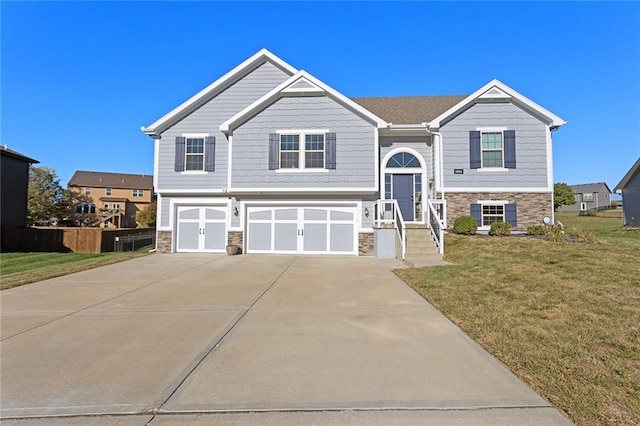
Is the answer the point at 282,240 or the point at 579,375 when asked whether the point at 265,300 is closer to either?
A: the point at 579,375

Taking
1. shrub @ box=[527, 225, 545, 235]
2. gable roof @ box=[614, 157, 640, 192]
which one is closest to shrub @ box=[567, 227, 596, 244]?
shrub @ box=[527, 225, 545, 235]

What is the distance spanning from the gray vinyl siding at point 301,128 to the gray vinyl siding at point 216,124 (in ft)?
4.77

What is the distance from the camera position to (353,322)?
5.11 metres

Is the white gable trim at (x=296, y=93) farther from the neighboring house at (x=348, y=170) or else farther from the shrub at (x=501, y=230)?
the shrub at (x=501, y=230)

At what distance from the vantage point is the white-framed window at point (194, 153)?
51.1ft

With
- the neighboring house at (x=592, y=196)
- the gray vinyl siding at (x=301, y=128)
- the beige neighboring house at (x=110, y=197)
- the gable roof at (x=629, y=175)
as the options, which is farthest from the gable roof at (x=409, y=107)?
the neighboring house at (x=592, y=196)

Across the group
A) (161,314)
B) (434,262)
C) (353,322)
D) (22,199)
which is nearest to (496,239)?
(434,262)

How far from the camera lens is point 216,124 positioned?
15.7 m

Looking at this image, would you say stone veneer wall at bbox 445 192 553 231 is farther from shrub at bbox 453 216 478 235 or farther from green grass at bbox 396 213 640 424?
green grass at bbox 396 213 640 424

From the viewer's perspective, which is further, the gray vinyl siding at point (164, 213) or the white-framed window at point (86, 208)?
the white-framed window at point (86, 208)

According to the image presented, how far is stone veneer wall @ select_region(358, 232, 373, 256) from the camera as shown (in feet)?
46.2

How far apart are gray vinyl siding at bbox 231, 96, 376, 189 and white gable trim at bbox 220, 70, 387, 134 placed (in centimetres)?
20

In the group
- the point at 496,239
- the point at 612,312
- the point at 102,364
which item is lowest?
the point at 102,364

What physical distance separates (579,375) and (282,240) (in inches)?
475
